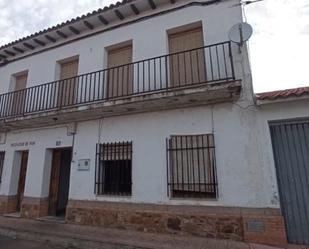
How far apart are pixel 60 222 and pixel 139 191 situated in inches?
114

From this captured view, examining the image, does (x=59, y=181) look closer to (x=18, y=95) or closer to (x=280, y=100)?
(x=18, y=95)

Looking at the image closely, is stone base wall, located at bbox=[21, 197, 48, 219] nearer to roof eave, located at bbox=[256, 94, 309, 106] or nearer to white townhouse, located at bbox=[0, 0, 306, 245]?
white townhouse, located at bbox=[0, 0, 306, 245]

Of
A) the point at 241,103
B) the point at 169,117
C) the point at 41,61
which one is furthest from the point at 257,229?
the point at 41,61

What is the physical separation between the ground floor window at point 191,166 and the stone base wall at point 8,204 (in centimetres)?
633

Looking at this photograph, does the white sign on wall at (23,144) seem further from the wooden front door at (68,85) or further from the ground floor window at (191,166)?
the ground floor window at (191,166)

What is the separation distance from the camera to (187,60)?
685 cm

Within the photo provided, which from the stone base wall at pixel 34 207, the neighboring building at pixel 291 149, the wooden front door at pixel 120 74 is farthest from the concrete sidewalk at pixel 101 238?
the wooden front door at pixel 120 74

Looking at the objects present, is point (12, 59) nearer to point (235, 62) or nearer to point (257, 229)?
point (235, 62)

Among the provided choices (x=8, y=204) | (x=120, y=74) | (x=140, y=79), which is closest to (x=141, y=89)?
(x=140, y=79)

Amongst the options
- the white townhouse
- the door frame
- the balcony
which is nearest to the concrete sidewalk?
the white townhouse

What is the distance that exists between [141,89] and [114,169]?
8.24 feet

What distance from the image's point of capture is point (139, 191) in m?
6.39

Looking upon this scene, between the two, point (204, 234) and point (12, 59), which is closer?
point (204, 234)

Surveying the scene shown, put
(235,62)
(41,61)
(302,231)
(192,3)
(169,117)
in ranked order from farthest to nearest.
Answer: (41,61)
(192,3)
(169,117)
(235,62)
(302,231)
